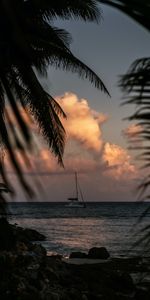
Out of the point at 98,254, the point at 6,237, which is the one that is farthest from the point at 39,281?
the point at 98,254

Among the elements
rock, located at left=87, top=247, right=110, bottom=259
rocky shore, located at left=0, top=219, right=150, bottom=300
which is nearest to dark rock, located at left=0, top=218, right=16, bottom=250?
rocky shore, located at left=0, top=219, right=150, bottom=300

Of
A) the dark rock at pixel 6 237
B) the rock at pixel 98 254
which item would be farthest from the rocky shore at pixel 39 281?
the rock at pixel 98 254

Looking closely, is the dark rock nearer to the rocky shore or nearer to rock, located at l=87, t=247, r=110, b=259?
the rocky shore

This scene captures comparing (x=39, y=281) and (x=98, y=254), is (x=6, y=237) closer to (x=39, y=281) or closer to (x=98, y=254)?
(x=39, y=281)

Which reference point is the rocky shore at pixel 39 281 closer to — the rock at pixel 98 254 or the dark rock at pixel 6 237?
the dark rock at pixel 6 237

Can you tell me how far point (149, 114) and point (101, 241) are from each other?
157 ft

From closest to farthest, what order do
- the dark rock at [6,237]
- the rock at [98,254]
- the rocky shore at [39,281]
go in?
the rocky shore at [39,281]
the dark rock at [6,237]
the rock at [98,254]

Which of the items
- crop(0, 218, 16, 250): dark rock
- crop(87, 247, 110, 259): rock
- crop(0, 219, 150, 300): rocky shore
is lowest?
crop(87, 247, 110, 259): rock

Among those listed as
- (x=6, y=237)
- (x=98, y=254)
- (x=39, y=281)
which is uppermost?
(x=6, y=237)

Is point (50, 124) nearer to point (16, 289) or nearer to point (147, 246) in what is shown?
point (16, 289)

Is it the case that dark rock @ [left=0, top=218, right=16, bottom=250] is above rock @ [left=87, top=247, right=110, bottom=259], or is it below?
above

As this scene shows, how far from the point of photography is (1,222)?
15.3m

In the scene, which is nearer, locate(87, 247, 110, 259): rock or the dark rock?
the dark rock

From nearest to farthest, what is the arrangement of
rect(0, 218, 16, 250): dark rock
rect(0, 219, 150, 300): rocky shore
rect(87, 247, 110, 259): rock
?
rect(0, 219, 150, 300): rocky shore, rect(0, 218, 16, 250): dark rock, rect(87, 247, 110, 259): rock
